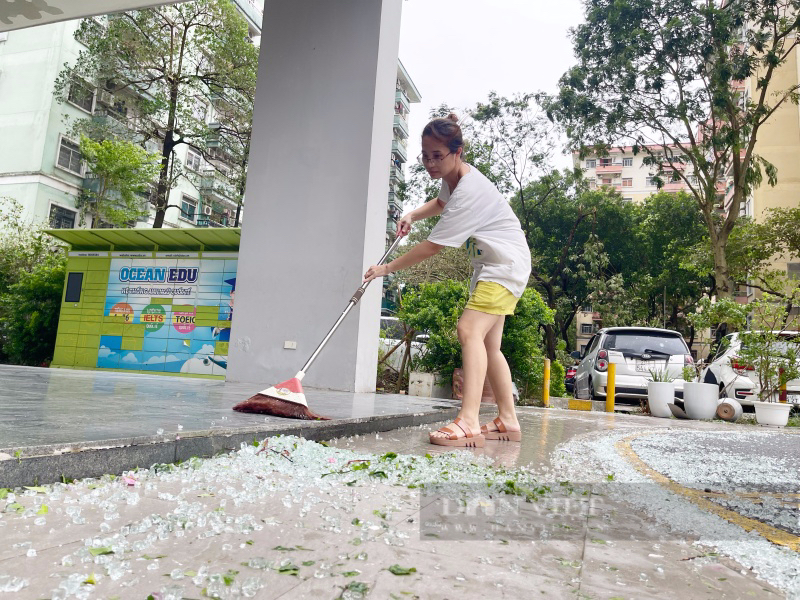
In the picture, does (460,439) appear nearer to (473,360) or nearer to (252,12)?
(473,360)

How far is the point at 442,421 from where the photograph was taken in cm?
440

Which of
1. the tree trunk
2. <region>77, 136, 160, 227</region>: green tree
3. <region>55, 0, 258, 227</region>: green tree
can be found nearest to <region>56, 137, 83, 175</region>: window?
<region>77, 136, 160, 227</region>: green tree

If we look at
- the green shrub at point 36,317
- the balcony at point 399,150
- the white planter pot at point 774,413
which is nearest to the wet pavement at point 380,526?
the white planter pot at point 774,413

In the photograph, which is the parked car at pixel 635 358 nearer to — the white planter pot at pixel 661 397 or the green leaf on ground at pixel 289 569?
the white planter pot at pixel 661 397

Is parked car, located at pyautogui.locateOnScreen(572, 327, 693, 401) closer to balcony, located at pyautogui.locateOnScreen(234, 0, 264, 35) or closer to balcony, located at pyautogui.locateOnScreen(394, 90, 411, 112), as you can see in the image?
balcony, located at pyautogui.locateOnScreen(234, 0, 264, 35)

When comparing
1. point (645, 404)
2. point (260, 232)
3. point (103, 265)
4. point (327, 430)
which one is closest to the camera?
point (327, 430)

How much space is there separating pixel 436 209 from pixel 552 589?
9.26 feet

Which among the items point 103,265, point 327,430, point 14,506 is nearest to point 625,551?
point 14,506

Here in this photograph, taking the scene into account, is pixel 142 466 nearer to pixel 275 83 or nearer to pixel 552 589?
pixel 552 589

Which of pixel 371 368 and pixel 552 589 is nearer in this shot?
pixel 552 589

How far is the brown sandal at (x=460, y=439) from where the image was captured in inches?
114

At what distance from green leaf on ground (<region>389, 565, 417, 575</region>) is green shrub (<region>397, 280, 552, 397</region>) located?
268 inches

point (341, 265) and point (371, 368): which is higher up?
point (341, 265)

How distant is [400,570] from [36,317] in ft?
43.6
